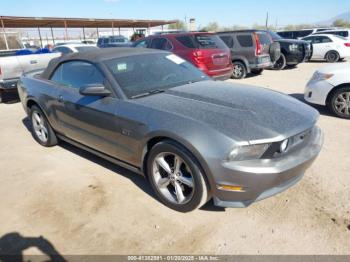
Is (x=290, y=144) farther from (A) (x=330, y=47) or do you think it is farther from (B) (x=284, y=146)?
(A) (x=330, y=47)

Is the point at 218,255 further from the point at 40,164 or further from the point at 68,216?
the point at 40,164

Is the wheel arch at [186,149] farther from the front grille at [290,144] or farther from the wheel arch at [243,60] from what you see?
the wheel arch at [243,60]

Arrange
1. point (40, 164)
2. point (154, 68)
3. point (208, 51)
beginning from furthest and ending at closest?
point (208, 51)
point (40, 164)
point (154, 68)

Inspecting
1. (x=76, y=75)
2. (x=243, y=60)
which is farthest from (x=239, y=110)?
(x=243, y=60)

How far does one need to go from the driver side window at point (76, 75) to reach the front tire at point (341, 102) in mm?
4518

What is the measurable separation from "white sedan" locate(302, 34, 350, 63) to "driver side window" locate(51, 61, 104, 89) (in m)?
14.3

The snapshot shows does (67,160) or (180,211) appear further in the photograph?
(67,160)

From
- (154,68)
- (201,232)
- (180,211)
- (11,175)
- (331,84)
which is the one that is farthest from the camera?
(331,84)

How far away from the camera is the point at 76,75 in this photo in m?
4.08

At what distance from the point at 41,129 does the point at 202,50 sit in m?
5.08

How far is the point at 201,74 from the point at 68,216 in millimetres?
2553

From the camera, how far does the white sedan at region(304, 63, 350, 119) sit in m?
5.66

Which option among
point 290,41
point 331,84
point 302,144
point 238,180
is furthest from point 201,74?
point 290,41

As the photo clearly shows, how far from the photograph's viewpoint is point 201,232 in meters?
2.81
